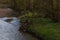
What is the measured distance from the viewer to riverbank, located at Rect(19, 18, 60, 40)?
962 cm

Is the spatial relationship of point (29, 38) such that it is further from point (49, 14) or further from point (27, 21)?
point (49, 14)

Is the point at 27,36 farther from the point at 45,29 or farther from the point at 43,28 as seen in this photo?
the point at 45,29

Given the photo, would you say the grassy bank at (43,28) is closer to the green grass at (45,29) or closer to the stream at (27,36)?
the green grass at (45,29)

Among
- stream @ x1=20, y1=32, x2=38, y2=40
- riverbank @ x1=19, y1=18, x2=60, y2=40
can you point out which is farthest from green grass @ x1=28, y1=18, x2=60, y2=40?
stream @ x1=20, y1=32, x2=38, y2=40

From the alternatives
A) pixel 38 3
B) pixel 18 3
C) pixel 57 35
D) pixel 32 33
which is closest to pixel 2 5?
pixel 18 3

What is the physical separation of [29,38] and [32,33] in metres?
0.47

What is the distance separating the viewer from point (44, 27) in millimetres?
11242

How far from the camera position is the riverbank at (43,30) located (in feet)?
31.6

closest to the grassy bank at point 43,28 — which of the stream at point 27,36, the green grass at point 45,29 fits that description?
the green grass at point 45,29

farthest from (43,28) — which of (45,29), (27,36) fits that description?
(27,36)

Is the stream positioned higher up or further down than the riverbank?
further down

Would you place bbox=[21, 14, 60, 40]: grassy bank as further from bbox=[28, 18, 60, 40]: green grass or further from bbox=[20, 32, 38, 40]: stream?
bbox=[20, 32, 38, 40]: stream

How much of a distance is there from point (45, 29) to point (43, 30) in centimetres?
11

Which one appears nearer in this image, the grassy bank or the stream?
the grassy bank
